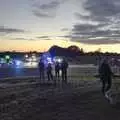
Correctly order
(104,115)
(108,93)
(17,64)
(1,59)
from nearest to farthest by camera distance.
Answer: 1. (104,115)
2. (108,93)
3. (17,64)
4. (1,59)

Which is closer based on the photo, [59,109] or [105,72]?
[59,109]

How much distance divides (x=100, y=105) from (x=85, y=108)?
1.09 m

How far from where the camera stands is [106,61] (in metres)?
20.5

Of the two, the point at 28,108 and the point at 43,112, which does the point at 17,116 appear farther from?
the point at 28,108

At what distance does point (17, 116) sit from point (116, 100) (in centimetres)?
590

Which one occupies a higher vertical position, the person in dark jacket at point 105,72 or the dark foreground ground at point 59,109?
the person in dark jacket at point 105,72

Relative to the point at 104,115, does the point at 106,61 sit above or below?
above

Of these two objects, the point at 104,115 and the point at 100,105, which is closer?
the point at 104,115

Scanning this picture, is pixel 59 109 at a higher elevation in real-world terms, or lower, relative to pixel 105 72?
lower

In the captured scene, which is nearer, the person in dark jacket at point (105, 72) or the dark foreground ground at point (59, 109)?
the dark foreground ground at point (59, 109)

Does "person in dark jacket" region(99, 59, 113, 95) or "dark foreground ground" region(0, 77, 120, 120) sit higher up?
"person in dark jacket" region(99, 59, 113, 95)

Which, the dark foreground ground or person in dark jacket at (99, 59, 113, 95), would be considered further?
person in dark jacket at (99, 59, 113, 95)

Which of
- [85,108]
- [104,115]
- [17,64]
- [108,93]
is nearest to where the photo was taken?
[104,115]

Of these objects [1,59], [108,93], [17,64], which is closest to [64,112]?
[108,93]
